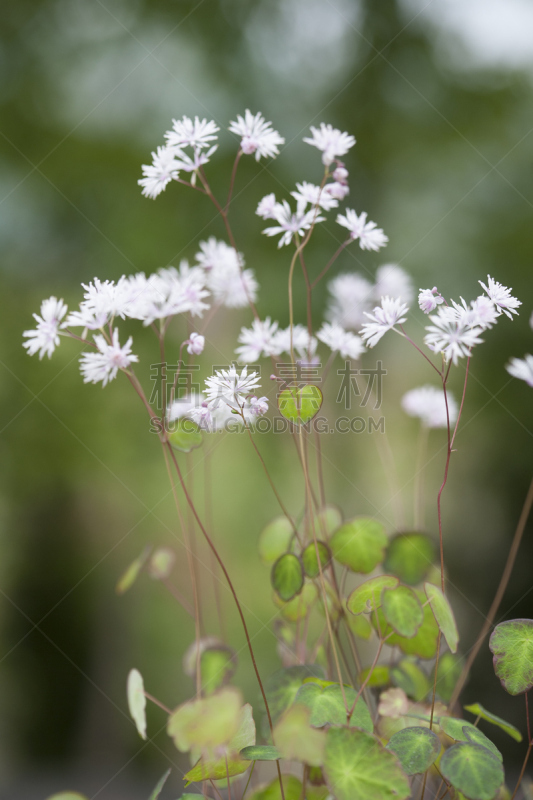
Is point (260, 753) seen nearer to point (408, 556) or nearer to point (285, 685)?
point (285, 685)

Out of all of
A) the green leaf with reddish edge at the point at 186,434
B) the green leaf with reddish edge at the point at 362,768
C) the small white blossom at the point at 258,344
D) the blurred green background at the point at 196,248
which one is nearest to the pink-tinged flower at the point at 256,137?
the small white blossom at the point at 258,344

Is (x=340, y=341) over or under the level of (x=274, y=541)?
over

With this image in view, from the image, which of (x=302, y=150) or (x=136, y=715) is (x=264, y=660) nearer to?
(x=136, y=715)

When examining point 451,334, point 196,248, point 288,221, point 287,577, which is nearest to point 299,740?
point 287,577

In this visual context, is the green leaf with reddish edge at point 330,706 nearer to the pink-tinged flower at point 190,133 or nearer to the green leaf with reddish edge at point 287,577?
the green leaf with reddish edge at point 287,577

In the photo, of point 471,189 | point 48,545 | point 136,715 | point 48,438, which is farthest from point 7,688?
point 471,189
